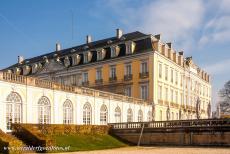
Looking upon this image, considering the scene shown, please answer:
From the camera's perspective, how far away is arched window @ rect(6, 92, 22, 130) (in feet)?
85.1

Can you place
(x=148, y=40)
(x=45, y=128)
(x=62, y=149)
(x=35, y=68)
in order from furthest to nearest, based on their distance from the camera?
(x=35, y=68) < (x=148, y=40) < (x=45, y=128) < (x=62, y=149)

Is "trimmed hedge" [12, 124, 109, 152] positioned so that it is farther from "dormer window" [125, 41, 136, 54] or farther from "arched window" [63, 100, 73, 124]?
"dormer window" [125, 41, 136, 54]

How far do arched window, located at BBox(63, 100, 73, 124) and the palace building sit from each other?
1569 centimetres

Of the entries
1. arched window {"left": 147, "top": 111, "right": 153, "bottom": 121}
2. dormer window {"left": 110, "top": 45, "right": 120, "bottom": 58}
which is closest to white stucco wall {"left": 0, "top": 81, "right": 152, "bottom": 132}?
arched window {"left": 147, "top": 111, "right": 153, "bottom": 121}

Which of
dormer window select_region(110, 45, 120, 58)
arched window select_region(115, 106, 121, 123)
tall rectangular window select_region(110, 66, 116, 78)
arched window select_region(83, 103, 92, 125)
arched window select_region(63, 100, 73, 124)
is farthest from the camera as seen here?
dormer window select_region(110, 45, 120, 58)

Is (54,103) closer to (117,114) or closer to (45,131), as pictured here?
(45,131)

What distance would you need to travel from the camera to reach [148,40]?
47188mm

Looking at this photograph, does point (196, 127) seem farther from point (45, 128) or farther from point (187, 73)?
point (187, 73)

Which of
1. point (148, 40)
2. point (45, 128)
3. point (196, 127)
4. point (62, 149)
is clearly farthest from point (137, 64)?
point (62, 149)

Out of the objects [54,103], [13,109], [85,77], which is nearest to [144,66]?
[85,77]

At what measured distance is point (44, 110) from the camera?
1160 inches

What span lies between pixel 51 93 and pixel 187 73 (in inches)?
1291

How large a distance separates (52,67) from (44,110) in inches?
1110

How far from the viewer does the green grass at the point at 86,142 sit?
24.6 meters
